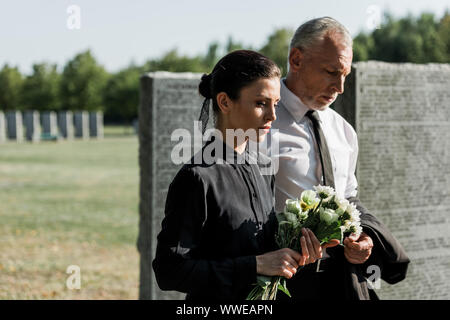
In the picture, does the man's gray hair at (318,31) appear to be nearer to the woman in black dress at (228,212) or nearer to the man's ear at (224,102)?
the woman in black dress at (228,212)

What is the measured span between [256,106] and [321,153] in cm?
65

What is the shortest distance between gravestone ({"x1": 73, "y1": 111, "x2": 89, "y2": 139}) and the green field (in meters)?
19.3

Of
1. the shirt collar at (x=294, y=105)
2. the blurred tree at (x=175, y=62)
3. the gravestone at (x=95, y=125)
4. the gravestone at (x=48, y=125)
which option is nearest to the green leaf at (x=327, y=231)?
the shirt collar at (x=294, y=105)

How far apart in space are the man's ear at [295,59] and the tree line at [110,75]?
57.0 meters

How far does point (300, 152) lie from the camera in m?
2.80

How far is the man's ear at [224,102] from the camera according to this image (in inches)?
90.5

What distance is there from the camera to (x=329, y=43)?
2.72 metres

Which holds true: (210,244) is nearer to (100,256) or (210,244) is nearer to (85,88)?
(100,256)

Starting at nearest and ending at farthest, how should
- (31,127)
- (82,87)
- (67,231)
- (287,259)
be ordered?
(287,259), (67,231), (31,127), (82,87)

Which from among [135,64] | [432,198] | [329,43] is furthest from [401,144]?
[135,64]

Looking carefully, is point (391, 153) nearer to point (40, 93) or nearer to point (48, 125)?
point (48, 125)

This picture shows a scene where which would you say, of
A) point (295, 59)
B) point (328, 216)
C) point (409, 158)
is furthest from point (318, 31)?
point (409, 158)

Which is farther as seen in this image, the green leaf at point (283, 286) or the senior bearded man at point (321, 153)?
the senior bearded man at point (321, 153)

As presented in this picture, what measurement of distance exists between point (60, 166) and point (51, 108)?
1900 inches
